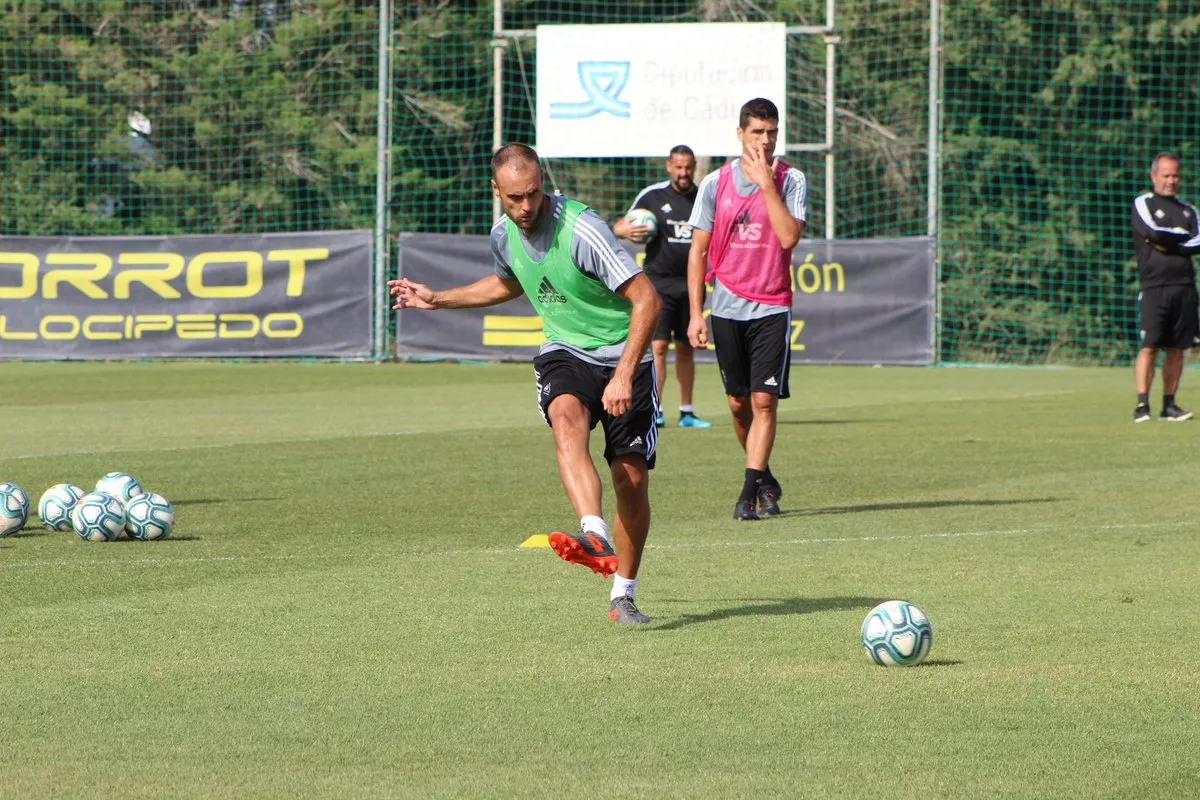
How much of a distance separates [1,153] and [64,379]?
11915 mm

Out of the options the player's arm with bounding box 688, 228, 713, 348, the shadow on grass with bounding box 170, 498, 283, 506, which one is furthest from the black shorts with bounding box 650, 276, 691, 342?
the shadow on grass with bounding box 170, 498, 283, 506

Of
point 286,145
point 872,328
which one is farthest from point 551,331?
point 286,145

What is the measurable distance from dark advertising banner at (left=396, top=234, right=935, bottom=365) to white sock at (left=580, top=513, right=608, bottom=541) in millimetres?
18805

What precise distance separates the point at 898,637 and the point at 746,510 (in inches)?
161

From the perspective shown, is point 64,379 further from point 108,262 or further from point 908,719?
A: point 908,719

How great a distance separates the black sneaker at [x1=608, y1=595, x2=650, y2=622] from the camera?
22.5ft

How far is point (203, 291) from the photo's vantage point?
2636cm

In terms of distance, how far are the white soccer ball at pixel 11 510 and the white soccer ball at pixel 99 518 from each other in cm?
27

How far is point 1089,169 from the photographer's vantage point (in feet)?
119

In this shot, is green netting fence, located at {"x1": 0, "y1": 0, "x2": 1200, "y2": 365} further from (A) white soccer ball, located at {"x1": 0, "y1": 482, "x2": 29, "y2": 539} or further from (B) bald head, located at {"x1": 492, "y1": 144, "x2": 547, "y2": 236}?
(B) bald head, located at {"x1": 492, "y1": 144, "x2": 547, "y2": 236}

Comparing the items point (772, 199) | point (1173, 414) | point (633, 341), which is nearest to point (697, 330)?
point (772, 199)

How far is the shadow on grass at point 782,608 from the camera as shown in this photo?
7000 mm

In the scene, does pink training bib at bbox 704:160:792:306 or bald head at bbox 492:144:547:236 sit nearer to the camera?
bald head at bbox 492:144:547:236

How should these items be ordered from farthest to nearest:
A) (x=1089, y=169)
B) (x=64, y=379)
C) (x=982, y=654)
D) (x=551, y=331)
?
(x=1089, y=169), (x=64, y=379), (x=551, y=331), (x=982, y=654)
